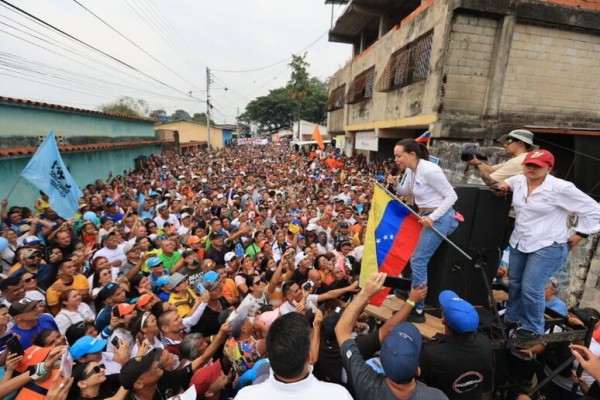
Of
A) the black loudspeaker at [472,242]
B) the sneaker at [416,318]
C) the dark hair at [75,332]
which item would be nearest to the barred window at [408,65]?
the black loudspeaker at [472,242]

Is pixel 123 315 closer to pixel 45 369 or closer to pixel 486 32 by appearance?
pixel 45 369

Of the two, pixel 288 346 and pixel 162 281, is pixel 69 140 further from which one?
pixel 288 346

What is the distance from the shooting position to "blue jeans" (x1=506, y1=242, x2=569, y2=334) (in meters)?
2.79

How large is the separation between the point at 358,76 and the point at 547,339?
713 inches

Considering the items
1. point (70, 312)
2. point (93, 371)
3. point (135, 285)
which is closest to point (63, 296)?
point (70, 312)

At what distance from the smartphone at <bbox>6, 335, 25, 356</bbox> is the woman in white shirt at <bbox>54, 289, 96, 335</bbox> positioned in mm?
484

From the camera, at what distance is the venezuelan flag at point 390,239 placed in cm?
336

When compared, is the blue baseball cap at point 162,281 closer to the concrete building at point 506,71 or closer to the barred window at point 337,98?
the concrete building at point 506,71

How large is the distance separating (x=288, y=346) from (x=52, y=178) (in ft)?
24.7

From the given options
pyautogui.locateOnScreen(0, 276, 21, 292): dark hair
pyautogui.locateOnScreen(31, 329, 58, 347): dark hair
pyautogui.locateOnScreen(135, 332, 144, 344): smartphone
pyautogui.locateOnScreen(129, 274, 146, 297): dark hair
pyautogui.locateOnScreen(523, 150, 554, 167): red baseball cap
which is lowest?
pyautogui.locateOnScreen(129, 274, 146, 297): dark hair

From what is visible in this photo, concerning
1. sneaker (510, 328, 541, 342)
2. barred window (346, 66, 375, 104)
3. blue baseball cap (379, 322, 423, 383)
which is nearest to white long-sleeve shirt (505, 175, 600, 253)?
sneaker (510, 328, 541, 342)

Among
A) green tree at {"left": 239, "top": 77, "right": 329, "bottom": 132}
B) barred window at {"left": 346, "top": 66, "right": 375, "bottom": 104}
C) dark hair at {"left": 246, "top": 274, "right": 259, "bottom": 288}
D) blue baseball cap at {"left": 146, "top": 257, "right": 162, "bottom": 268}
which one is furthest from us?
green tree at {"left": 239, "top": 77, "right": 329, "bottom": 132}

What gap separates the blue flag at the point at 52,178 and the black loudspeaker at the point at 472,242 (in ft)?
24.5

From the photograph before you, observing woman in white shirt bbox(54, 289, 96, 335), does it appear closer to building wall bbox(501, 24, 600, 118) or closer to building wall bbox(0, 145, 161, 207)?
building wall bbox(0, 145, 161, 207)
